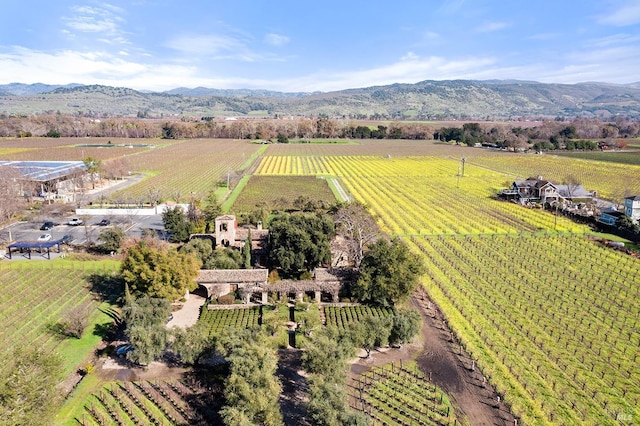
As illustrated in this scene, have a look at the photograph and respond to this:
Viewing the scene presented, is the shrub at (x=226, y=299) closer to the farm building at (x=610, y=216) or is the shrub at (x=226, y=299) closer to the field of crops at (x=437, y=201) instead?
the field of crops at (x=437, y=201)

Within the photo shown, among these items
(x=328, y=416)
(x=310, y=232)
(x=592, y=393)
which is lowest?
(x=592, y=393)

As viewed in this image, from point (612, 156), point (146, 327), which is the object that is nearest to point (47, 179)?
point (146, 327)

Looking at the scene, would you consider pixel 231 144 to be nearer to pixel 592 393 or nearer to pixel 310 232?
pixel 310 232

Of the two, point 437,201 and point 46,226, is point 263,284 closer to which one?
point 46,226

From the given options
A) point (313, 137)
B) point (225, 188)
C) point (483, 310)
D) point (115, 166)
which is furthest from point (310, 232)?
point (313, 137)

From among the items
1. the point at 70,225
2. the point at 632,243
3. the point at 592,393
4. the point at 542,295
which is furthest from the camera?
the point at 70,225

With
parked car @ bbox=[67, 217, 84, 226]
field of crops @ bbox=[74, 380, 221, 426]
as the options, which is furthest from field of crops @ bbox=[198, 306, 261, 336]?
parked car @ bbox=[67, 217, 84, 226]
